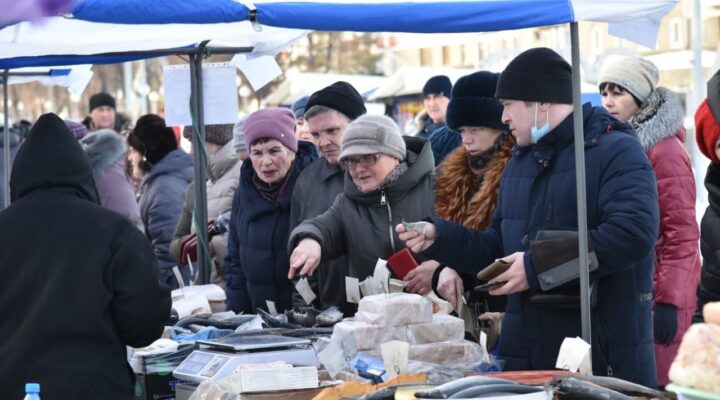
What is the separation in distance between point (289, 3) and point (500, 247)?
1.17m

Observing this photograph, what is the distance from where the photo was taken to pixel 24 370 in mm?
3871

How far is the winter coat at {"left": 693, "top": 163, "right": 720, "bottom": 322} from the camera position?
3969 mm

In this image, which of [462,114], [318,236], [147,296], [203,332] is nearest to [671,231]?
[462,114]

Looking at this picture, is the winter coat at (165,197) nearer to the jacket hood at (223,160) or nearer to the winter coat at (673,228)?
the jacket hood at (223,160)

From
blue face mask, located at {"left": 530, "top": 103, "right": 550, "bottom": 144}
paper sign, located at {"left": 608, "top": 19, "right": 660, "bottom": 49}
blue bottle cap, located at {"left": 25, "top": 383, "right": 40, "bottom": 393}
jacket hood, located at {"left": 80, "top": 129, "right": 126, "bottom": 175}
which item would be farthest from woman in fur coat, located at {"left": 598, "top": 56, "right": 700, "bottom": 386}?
jacket hood, located at {"left": 80, "top": 129, "right": 126, "bottom": 175}

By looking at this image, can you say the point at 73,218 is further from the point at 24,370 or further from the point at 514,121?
the point at 514,121

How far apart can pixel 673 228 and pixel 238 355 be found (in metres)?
2.16

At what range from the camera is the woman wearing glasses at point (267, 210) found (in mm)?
5895

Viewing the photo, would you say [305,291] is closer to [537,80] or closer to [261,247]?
[261,247]

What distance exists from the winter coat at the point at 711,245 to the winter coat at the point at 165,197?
14.5 feet

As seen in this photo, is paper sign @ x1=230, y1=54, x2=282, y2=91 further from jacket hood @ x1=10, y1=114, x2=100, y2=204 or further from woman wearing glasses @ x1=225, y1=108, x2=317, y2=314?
jacket hood @ x1=10, y1=114, x2=100, y2=204

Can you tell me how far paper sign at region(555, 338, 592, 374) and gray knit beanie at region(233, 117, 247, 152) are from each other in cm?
331

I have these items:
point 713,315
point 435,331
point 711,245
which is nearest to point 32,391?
point 435,331

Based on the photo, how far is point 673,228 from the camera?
17.8ft
